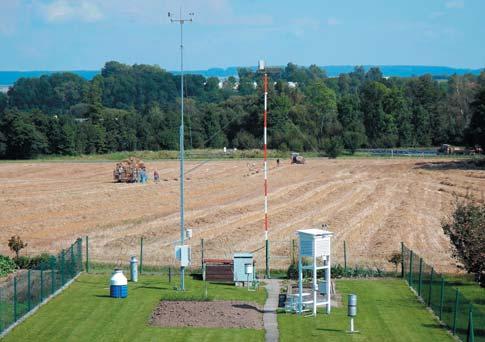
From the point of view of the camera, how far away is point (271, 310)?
94.5 ft

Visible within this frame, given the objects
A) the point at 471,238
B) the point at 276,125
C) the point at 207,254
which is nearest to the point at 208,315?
the point at 471,238

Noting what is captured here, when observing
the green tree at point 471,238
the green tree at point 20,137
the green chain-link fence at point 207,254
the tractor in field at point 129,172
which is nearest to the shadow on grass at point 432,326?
the green tree at point 471,238

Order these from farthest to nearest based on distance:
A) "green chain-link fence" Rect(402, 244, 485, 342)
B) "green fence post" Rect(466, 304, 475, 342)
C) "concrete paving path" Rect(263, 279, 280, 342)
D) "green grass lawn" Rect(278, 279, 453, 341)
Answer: "concrete paving path" Rect(263, 279, 280, 342) → "green grass lawn" Rect(278, 279, 453, 341) → "green chain-link fence" Rect(402, 244, 485, 342) → "green fence post" Rect(466, 304, 475, 342)

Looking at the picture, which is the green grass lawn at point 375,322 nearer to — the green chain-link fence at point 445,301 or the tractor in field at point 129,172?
the green chain-link fence at point 445,301

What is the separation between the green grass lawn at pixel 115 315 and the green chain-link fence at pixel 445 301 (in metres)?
5.39

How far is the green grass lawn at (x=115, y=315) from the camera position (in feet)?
83.4

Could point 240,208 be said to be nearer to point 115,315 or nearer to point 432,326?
point 115,315

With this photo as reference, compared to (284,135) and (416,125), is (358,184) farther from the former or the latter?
(416,125)

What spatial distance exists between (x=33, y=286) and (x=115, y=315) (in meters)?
3.23

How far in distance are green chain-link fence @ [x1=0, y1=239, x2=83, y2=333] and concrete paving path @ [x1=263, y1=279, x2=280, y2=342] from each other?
729 cm

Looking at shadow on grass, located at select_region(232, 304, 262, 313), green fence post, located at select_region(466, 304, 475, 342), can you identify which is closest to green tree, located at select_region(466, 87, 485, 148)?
shadow on grass, located at select_region(232, 304, 262, 313)

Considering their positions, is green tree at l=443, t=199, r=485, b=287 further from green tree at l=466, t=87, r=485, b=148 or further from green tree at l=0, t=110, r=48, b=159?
green tree at l=0, t=110, r=48, b=159

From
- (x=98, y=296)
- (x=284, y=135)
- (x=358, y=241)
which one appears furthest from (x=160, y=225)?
(x=284, y=135)

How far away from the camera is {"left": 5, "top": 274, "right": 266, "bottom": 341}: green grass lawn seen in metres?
25.4
